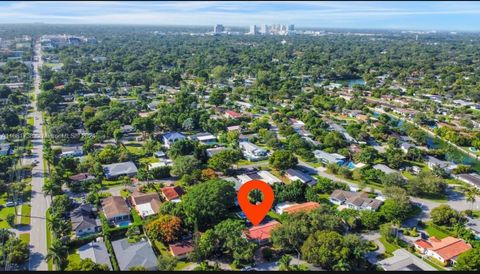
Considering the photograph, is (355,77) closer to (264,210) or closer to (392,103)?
(392,103)

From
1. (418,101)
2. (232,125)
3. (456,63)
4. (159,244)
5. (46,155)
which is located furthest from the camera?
(456,63)

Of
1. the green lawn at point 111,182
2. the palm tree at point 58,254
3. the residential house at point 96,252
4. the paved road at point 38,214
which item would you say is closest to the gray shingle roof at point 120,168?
the green lawn at point 111,182

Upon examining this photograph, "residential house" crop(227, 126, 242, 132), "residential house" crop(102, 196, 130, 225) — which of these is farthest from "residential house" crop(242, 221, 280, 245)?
"residential house" crop(227, 126, 242, 132)

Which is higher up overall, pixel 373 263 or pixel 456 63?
pixel 456 63

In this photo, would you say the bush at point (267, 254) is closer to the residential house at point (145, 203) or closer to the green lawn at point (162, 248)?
the green lawn at point (162, 248)

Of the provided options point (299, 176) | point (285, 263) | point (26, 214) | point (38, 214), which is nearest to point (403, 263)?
point (285, 263)

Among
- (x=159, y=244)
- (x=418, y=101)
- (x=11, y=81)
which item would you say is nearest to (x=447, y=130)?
(x=418, y=101)

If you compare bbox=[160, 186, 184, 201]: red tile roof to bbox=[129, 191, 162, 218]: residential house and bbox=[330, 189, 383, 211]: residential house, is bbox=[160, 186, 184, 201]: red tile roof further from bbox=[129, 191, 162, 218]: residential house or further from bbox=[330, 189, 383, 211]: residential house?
bbox=[330, 189, 383, 211]: residential house
